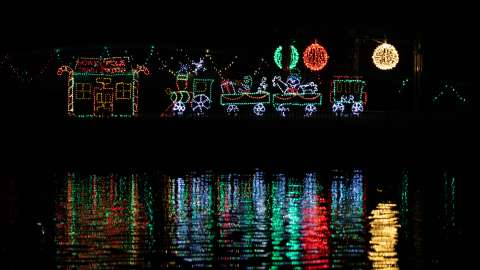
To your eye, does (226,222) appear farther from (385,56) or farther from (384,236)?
(385,56)

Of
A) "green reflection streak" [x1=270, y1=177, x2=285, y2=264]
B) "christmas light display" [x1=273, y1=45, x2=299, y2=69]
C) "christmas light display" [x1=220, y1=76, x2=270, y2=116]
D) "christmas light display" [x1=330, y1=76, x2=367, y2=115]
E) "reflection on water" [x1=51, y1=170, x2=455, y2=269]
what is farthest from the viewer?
"christmas light display" [x1=330, y1=76, x2=367, y2=115]

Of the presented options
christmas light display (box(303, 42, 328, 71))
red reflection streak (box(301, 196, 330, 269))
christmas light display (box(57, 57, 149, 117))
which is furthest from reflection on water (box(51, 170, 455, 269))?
christmas light display (box(57, 57, 149, 117))

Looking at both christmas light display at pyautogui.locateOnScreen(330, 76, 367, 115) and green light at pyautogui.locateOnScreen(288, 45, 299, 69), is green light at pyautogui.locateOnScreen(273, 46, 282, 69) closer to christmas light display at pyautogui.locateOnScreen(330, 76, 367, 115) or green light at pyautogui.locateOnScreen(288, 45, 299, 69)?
green light at pyautogui.locateOnScreen(288, 45, 299, 69)

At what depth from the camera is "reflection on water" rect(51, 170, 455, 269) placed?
816cm

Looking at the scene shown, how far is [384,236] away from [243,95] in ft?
45.8

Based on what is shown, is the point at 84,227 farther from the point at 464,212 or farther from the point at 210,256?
the point at 464,212

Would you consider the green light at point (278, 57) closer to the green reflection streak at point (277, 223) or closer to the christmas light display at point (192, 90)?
the christmas light display at point (192, 90)

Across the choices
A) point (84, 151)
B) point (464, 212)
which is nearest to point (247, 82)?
point (84, 151)

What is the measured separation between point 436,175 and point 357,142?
350 cm

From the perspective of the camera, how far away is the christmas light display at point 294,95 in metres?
22.9

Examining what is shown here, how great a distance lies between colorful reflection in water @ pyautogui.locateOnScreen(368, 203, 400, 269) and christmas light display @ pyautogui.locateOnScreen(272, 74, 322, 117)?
11275 millimetres

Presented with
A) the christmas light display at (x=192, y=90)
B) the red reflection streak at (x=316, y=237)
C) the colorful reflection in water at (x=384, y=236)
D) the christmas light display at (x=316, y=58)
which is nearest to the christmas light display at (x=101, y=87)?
the christmas light display at (x=192, y=90)

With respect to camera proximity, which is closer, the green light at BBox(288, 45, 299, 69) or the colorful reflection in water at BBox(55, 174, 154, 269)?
the colorful reflection in water at BBox(55, 174, 154, 269)

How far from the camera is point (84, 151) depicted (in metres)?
18.2
